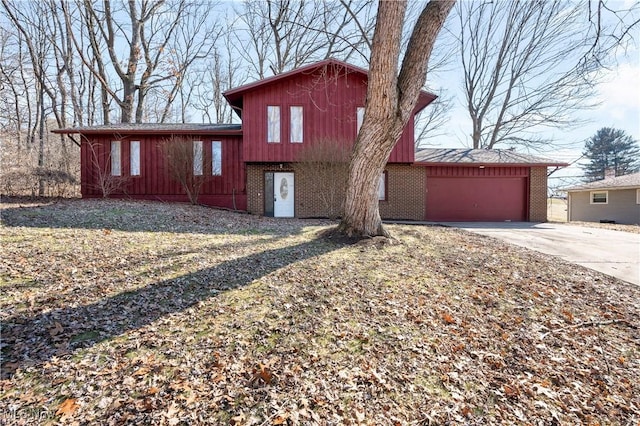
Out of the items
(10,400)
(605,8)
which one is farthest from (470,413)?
(605,8)

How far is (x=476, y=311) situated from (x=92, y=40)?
21683mm

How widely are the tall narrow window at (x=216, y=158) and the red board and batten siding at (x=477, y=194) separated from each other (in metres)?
8.76

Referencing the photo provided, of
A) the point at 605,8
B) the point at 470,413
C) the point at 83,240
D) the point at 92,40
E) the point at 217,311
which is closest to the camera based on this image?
the point at 470,413

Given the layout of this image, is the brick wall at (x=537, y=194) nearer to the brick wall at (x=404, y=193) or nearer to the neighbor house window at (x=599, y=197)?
the brick wall at (x=404, y=193)

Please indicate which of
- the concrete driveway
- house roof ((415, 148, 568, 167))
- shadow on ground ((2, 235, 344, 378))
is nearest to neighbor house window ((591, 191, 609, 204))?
house roof ((415, 148, 568, 167))

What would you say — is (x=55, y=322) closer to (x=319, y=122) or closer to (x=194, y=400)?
(x=194, y=400)

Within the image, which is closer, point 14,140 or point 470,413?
point 470,413

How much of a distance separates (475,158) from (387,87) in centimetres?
1026

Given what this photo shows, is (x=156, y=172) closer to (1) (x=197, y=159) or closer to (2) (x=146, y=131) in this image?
(2) (x=146, y=131)

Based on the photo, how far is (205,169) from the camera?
11.2m

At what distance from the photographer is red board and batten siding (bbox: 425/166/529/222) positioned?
13.3 meters

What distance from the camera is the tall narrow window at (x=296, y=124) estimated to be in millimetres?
11625

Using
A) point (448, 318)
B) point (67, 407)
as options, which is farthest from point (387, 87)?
point (67, 407)

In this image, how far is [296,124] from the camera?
38.3ft
